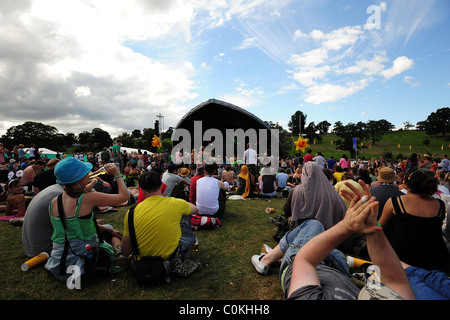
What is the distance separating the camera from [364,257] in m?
3.36

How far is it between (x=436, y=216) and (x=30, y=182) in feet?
33.0

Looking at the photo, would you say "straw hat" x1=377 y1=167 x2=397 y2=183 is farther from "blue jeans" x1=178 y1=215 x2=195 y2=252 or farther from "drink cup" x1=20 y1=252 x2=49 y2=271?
"drink cup" x1=20 y1=252 x2=49 y2=271

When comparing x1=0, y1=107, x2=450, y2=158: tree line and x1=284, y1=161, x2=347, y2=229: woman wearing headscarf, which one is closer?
x1=284, y1=161, x2=347, y2=229: woman wearing headscarf

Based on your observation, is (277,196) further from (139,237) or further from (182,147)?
(182,147)

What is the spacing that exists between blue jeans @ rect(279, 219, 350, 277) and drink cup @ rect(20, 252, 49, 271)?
3.33 meters

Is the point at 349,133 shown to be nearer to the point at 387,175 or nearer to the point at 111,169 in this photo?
the point at 387,175

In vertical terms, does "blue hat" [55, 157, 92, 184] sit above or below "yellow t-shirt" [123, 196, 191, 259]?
above

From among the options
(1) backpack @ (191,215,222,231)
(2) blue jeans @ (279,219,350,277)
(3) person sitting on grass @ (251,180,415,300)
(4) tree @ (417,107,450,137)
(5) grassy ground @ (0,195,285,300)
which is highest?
(4) tree @ (417,107,450,137)

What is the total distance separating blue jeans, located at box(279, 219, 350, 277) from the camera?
1.84m

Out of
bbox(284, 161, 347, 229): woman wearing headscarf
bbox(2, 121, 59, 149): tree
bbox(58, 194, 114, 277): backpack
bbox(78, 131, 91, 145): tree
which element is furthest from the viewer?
bbox(78, 131, 91, 145): tree

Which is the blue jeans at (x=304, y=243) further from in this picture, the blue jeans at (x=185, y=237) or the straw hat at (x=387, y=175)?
the straw hat at (x=387, y=175)

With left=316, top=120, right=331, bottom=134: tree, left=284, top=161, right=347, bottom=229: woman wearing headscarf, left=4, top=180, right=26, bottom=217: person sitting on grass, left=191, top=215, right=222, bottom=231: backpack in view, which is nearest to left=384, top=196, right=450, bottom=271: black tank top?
left=284, top=161, right=347, bottom=229: woman wearing headscarf

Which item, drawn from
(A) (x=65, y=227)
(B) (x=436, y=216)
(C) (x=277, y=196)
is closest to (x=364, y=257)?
(B) (x=436, y=216)
